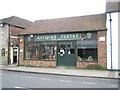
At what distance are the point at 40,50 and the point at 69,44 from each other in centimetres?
362

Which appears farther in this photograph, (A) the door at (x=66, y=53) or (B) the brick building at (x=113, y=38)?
(A) the door at (x=66, y=53)

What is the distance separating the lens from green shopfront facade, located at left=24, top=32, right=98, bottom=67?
42.9 ft

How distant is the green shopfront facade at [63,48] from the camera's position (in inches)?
515

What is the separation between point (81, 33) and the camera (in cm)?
1340

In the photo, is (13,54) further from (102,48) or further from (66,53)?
(102,48)

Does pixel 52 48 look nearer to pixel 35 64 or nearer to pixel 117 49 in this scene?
pixel 35 64

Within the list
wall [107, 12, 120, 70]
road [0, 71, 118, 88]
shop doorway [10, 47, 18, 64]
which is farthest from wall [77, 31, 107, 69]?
shop doorway [10, 47, 18, 64]

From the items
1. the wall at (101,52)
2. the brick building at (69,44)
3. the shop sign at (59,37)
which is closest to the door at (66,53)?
the brick building at (69,44)

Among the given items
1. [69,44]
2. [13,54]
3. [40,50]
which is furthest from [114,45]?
[13,54]

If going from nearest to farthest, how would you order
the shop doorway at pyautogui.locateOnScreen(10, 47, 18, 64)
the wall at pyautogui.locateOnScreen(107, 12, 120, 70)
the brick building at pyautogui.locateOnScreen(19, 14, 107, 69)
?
the wall at pyautogui.locateOnScreen(107, 12, 120, 70) → the brick building at pyautogui.locateOnScreen(19, 14, 107, 69) → the shop doorway at pyautogui.locateOnScreen(10, 47, 18, 64)

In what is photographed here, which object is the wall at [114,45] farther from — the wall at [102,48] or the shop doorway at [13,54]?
the shop doorway at [13,54]

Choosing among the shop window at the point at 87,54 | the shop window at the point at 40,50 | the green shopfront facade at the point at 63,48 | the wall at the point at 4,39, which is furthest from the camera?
the wall at the point at 4,39

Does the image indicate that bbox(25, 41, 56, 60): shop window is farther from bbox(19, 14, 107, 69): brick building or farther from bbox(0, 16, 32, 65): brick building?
bbox(0, 16, 32, 65): brick building

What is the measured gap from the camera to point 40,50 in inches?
598
